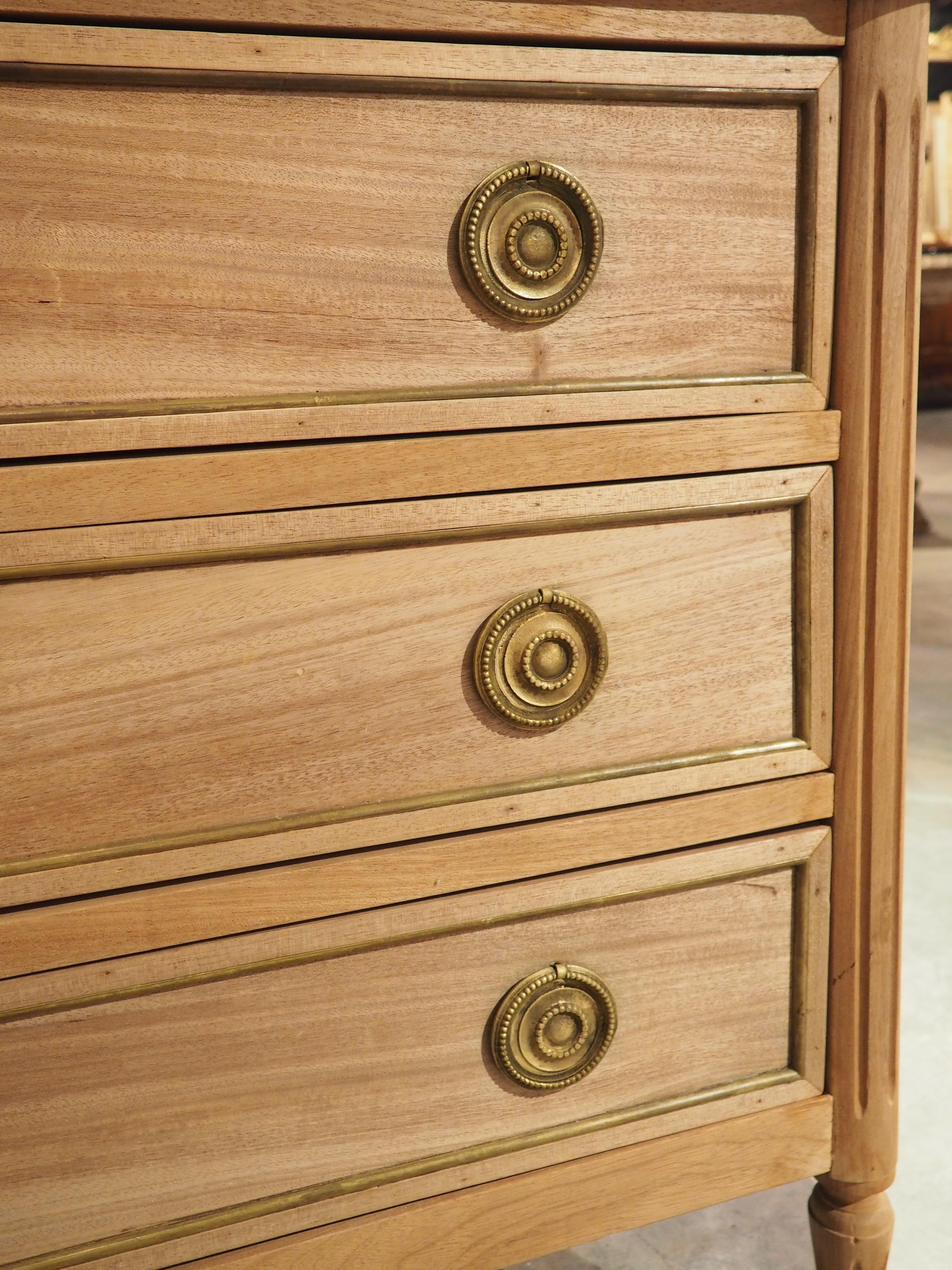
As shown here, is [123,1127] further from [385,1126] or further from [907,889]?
[907,889]

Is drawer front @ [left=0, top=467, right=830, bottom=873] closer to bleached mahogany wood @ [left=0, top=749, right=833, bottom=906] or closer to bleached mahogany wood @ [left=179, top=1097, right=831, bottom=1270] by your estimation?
bleached mahogany wood @ [left=0, top=749, right=833, bottom=906]

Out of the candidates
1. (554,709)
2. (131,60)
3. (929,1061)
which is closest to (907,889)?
(929,1061)

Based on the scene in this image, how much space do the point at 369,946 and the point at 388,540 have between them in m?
0.20

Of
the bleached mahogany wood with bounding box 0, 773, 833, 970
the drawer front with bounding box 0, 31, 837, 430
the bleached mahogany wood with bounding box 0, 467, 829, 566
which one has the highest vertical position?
the drawer front with bounding box 0, 31, 837, 430

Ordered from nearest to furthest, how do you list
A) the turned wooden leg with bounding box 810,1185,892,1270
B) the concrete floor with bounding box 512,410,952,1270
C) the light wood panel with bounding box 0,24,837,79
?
1. the light wood panel with bounding box 0,24,837,79
2. the turned wooden leg with bounding box 810,1185,892,1270
3. the concrete floor with bounding box 512,410,952,1270

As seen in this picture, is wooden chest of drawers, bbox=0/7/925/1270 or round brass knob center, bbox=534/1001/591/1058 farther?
round brass knob center, bbox=534/1001/591/1058

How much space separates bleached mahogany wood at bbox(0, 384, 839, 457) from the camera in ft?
1.72

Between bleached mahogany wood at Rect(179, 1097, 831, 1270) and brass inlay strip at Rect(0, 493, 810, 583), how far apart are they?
350mm

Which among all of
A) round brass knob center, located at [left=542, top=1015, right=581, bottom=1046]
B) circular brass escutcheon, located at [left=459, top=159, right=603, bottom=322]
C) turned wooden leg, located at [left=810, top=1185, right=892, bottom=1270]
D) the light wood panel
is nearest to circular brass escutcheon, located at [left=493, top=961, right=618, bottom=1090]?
round brass knob center, located at [left=542, top=1015, right=581, bottom=1046]

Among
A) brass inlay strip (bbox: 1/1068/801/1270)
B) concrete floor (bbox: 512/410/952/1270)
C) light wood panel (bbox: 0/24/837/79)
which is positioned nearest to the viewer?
light wood panel (bbox: 0/24/837/79)

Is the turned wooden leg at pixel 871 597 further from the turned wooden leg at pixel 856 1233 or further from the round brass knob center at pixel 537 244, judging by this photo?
the round brass knob center at pixel 537 244

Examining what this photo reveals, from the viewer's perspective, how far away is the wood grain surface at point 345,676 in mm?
545

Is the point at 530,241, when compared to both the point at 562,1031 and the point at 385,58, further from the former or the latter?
the point at 562,1031

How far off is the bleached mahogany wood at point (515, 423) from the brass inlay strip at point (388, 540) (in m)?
0.02
